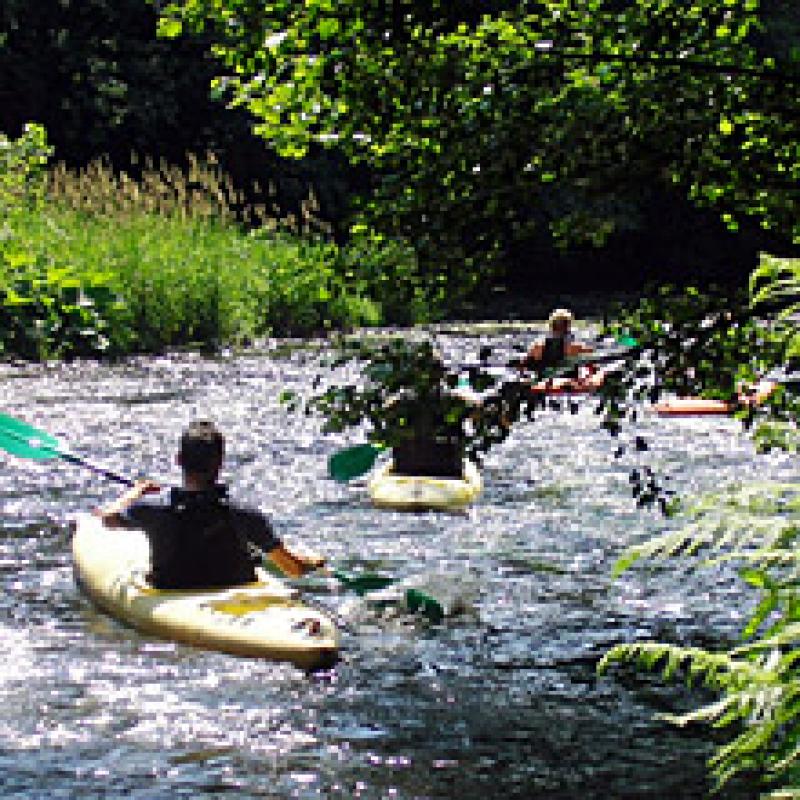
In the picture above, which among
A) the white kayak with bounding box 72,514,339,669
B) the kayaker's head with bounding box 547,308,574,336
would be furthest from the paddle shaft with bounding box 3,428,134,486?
the kayaker's head with bounding box 547,308,574,336

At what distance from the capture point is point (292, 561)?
6.09 m

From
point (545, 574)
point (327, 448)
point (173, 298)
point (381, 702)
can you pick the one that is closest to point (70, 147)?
point (173, 298)

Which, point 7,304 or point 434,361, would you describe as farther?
point 7,304

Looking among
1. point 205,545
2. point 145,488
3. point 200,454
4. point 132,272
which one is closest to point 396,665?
point 205,545

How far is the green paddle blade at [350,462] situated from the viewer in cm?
699

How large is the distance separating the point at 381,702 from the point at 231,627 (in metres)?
0.64

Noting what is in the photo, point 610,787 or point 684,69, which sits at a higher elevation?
point 684,69

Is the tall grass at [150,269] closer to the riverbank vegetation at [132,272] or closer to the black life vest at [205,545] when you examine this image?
the riverbank vegetation at [132,272]

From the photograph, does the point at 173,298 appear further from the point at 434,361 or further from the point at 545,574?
the point at 434,361

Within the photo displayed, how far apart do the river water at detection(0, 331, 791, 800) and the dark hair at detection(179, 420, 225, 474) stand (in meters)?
0.62

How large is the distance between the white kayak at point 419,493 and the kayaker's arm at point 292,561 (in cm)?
243

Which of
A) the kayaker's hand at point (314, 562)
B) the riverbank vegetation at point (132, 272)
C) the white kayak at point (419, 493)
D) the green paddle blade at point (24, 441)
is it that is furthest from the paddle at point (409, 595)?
the riverbank vegetation at point (132, 272)

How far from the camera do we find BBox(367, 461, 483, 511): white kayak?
28.2 ft

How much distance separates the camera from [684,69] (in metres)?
4.46
